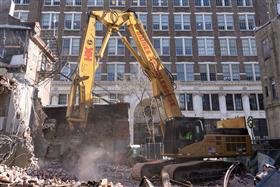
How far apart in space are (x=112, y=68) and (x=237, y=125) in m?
23.0

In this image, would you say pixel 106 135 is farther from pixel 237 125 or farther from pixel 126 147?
pixel 237 125

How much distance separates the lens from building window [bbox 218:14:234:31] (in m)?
38.6

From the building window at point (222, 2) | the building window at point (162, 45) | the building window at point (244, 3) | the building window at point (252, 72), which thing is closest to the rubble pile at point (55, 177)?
the building window at point (162, 45)

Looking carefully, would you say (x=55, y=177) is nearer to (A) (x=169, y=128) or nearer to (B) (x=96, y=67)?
(B) (x=96, y=67)

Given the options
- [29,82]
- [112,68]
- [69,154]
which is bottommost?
[69,154]

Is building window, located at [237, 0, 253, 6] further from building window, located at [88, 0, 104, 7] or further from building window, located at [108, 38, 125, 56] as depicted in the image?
building window, located at [88, 0, 104, 7]

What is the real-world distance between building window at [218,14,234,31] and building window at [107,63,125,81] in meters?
15.2

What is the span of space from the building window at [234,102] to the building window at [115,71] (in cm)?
1401

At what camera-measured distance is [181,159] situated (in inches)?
504

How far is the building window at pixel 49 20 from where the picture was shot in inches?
1475

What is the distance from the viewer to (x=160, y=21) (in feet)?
127

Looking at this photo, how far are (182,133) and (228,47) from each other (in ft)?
92.1

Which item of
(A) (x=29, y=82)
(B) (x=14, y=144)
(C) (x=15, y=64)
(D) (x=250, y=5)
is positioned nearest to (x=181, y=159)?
(B) (x=14, y=144)

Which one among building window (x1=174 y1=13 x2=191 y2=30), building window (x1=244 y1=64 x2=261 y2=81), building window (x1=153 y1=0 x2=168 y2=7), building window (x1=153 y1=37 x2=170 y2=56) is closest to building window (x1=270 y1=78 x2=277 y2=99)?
building window (x1=244 y1=64 x2=261 y2=81)
